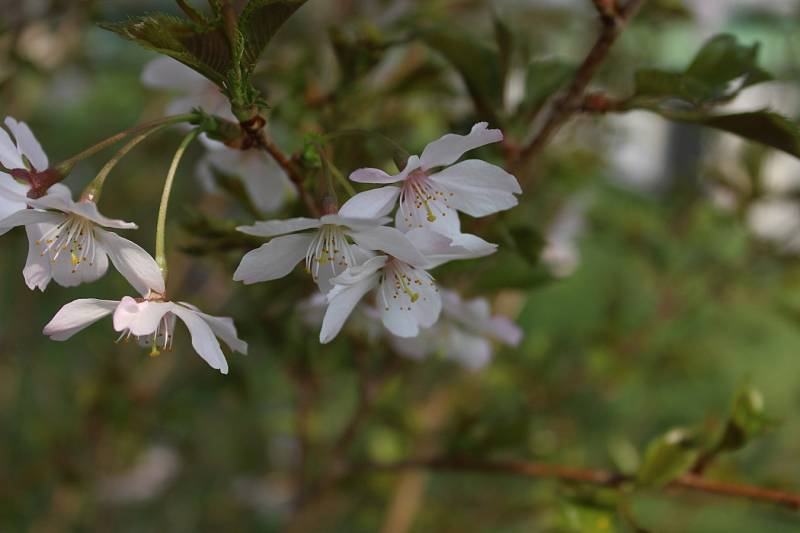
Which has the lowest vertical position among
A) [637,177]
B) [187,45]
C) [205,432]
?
[637,177]

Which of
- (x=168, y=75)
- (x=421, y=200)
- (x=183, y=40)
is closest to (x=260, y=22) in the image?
(x=183, y=40)

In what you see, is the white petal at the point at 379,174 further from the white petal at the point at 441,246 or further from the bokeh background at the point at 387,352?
the bokeh background at the point at 387,352

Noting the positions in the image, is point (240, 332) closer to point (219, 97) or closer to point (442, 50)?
point (219, 97)

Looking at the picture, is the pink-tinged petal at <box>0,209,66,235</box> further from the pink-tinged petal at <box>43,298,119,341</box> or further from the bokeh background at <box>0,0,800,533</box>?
the bokeh background at <box>0,0,800,533</box>

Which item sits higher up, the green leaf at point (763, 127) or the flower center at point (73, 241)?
the green leaf at point (763, 127)

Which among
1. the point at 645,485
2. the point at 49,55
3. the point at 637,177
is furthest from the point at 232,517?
the point at 637,177

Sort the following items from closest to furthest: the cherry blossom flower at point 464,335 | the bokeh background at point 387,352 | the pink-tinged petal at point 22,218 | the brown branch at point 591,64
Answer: the pink-tinged petal at point 22,218
the brown branch at point 591,64
the cherry blossom flower at point 464,335
the bokeh background at point 387,352

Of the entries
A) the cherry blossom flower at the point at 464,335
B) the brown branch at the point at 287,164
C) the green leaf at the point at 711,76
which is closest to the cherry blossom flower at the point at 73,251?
the brown branch at the point at 287,164
